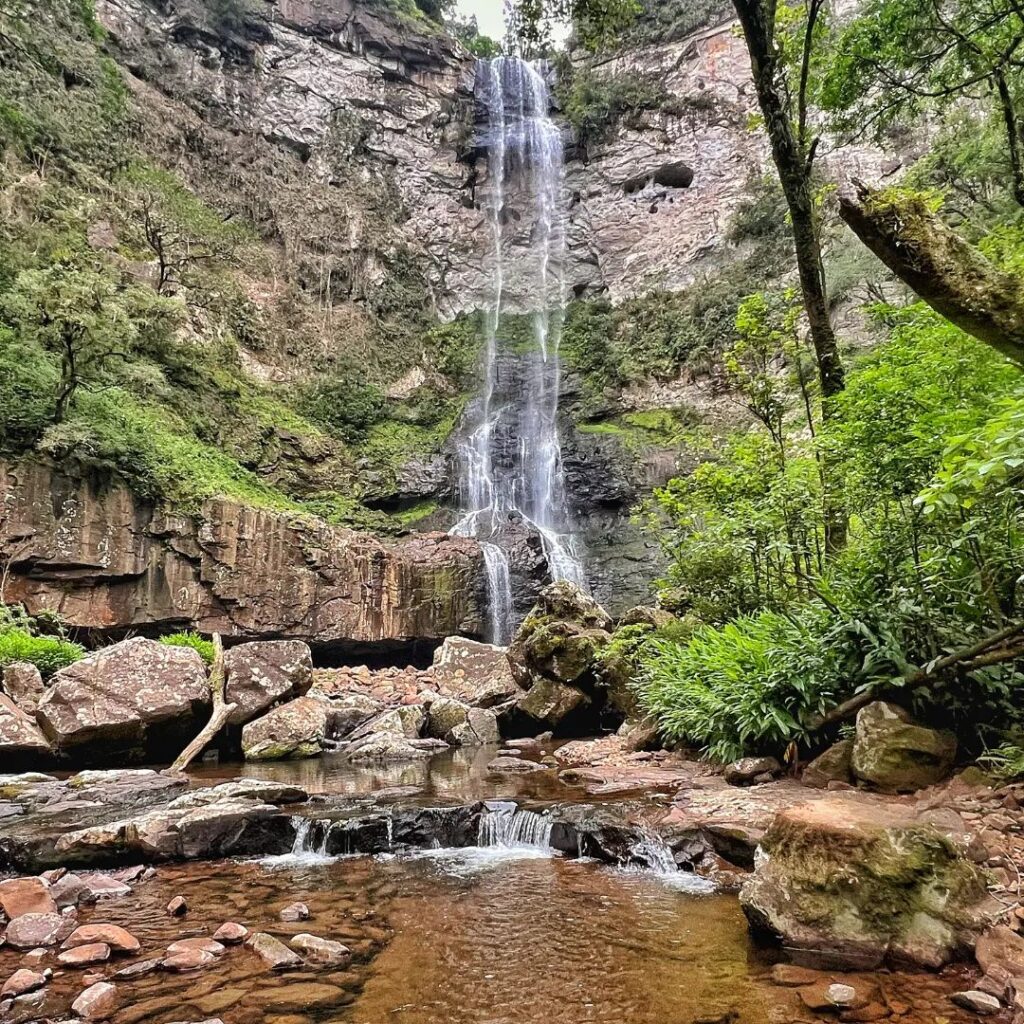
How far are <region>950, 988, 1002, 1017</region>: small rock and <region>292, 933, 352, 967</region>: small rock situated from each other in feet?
8.90

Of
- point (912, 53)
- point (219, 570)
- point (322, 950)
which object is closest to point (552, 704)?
point (322, 950)

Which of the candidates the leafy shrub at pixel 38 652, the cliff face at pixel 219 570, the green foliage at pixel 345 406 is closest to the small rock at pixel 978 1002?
the leafy shrub at pixel 38 652

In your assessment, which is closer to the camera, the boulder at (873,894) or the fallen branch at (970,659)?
the boulder at (873,894)

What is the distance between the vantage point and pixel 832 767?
509 centimetres

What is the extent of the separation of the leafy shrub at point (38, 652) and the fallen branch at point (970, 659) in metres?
10.6

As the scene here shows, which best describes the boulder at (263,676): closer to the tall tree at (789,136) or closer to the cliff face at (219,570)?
the cliff face at (219,570)

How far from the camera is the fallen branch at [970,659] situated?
4.21m

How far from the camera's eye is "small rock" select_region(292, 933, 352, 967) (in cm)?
325

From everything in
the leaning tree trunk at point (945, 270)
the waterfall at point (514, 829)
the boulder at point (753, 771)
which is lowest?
the waterfall at point (514, 829)

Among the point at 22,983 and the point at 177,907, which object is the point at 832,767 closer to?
the point at 177,907

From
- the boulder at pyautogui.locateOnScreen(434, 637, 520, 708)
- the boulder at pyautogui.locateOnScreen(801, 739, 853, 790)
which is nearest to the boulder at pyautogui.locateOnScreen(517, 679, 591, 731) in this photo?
the boulder at pyautogui.locateOnScreen(434, 637, 520, 708)

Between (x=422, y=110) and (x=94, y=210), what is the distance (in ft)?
65.5

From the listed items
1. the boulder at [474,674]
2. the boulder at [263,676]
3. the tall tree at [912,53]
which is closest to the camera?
the tall tree at [912,53]

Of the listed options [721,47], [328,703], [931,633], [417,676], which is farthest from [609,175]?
[931,633]
